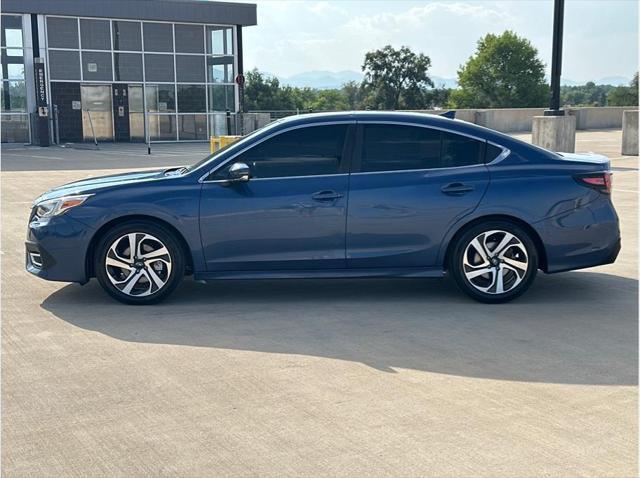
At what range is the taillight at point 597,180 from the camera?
691 cm

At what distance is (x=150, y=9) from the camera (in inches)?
1407

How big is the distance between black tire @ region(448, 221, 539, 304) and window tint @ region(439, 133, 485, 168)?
566 millimetres

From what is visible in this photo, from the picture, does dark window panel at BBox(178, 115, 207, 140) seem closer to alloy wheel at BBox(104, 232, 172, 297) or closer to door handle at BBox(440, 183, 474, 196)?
alloy wheel at BBox(104, 232, 172, 297)

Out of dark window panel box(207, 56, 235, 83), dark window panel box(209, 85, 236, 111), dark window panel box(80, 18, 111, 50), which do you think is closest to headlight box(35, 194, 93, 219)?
dark window panel box(80, 18, 111, 50)

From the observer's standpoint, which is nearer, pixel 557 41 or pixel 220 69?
pixel 557 41

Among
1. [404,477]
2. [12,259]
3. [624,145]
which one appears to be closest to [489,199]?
[404,477]

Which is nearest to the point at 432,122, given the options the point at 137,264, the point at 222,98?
the point at 137,264

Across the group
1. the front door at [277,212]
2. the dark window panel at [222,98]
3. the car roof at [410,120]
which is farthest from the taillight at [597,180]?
the dark window panel at [222,98]

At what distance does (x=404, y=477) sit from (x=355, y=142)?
3.76m

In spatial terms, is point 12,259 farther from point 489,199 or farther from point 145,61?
point 145,61

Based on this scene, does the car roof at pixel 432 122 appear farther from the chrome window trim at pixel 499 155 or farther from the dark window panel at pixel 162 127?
the dark window panel at pixel 162 127

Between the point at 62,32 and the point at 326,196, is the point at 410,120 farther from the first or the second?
the point at 62,32

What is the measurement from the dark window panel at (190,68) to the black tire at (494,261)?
32220 mm

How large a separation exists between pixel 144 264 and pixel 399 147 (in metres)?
2.39
